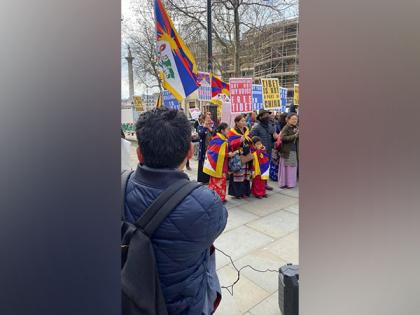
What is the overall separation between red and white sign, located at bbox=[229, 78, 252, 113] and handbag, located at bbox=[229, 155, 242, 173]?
128cm

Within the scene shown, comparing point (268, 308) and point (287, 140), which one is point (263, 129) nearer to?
point (287, 140)

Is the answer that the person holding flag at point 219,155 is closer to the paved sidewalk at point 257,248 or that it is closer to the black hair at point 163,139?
the paved sidewalk at point 257,248

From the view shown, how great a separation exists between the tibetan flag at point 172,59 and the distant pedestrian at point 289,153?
324 centimetres

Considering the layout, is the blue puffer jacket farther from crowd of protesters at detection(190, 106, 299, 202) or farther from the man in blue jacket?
crowd of protesters at detection(190, 106, 299, 202)

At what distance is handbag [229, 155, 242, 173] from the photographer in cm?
545

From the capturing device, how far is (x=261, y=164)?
5.77 meters

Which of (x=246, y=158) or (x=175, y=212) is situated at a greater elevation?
(x=175, y=212)

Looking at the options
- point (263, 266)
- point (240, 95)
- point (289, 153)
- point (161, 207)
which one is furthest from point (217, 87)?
point (161, 207)

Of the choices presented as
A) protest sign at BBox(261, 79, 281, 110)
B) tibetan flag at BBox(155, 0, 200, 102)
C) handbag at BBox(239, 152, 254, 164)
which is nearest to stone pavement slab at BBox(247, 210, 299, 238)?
handbag at BBox(239, 152, 254, 164)

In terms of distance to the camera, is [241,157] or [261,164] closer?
[241,157]

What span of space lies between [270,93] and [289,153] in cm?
204

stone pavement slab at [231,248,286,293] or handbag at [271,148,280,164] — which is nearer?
stone pavement slab at [231,248,286,293]

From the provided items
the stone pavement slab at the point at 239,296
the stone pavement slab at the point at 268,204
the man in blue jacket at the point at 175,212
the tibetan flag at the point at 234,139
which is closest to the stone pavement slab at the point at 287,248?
the stone pavement slab at the point at 239,296
